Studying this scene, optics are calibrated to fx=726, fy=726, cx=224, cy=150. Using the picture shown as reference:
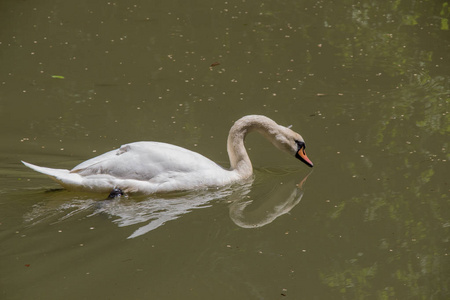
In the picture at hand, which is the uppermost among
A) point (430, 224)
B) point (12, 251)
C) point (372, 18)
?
point (372, 18)

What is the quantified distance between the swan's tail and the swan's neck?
1.49 m

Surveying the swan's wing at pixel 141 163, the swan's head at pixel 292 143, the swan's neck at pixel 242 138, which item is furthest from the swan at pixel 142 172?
the swan's head at pixel 292 143

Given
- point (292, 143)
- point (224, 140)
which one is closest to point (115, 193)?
point (224, 140)

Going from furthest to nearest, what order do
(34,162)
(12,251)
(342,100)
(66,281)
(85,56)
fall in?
(85,56)
(342,100)
(34,162)
(12,251)
(66,281)

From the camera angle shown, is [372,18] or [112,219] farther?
[372,18]

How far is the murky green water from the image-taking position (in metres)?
5.37

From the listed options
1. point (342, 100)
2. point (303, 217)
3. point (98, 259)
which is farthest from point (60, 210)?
point (342, 100)

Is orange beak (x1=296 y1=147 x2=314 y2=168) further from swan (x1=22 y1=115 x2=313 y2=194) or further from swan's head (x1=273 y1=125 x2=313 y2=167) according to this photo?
swan (x1=22 y1=115 x2=313 y2=194)

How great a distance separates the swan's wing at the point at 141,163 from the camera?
21.6 feet

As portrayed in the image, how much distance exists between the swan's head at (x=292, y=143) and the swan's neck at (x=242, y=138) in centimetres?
8

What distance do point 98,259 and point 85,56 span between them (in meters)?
4.89

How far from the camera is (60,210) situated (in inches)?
247

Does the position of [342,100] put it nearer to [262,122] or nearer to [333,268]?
[262,122]

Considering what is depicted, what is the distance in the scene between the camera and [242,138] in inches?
278
